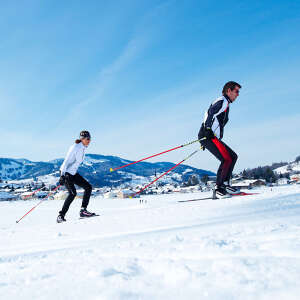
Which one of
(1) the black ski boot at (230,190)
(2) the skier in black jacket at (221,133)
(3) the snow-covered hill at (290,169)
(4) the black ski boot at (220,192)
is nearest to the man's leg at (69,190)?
(2) the skier in black jacket at (221,133)

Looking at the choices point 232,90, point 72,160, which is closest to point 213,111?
point 232,90

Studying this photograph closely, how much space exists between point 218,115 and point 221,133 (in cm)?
37

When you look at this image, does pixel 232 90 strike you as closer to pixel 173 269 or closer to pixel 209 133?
pixel 209 133

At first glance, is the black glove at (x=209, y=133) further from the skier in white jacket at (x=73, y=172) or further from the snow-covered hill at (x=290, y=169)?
the snow-covered hill at (x=290, y=169)

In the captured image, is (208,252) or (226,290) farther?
(208,252)

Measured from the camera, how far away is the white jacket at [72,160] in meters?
5.40

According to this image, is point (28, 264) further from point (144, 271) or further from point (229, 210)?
point (229, 210)

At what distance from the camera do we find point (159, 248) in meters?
1.93

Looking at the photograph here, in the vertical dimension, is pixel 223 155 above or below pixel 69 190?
above

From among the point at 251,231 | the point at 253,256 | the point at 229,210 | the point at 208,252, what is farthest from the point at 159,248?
the point at 229,210

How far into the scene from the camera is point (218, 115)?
5.22 meters

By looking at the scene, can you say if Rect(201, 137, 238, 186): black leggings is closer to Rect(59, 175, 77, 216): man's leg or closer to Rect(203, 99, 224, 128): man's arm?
Rect(203, 99, 224, 128): man's arm

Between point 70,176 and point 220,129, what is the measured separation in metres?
3.22

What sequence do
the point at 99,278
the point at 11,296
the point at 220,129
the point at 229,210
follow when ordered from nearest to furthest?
the point at 11,296, the point at 99,278, the point at 229,210, the point at 220,129
